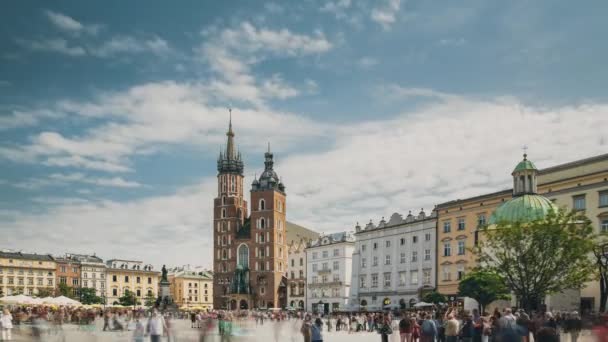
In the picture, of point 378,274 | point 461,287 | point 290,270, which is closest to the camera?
point 461,287

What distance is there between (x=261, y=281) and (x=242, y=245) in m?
9.09

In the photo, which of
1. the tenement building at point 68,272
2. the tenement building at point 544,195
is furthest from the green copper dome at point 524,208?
the tenement building at point 68,272

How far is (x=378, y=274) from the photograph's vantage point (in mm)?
78812

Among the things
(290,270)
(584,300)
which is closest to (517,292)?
(584,300)

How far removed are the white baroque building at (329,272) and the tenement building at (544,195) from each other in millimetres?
27627

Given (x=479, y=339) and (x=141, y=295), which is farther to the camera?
(x=141, y=295)

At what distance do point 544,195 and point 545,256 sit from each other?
19.3 meters

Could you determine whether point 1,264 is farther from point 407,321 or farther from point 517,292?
point 407,321

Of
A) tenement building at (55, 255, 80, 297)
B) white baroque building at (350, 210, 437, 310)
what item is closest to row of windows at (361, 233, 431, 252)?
white baroque building at (350, 210, 437, 310)

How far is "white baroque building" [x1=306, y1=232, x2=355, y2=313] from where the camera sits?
94.4m

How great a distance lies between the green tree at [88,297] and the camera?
12325 centimetres

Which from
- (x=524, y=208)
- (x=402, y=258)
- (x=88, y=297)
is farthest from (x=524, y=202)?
(x=88, y=297)

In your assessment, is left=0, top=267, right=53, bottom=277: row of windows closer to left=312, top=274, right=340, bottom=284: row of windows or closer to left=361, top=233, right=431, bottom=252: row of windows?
left=312, top=274, right=340, bottom=284: row of windows

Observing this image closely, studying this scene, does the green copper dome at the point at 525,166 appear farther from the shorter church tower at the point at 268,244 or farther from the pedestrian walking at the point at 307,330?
→ the shorter church tower at the point at 268,244
